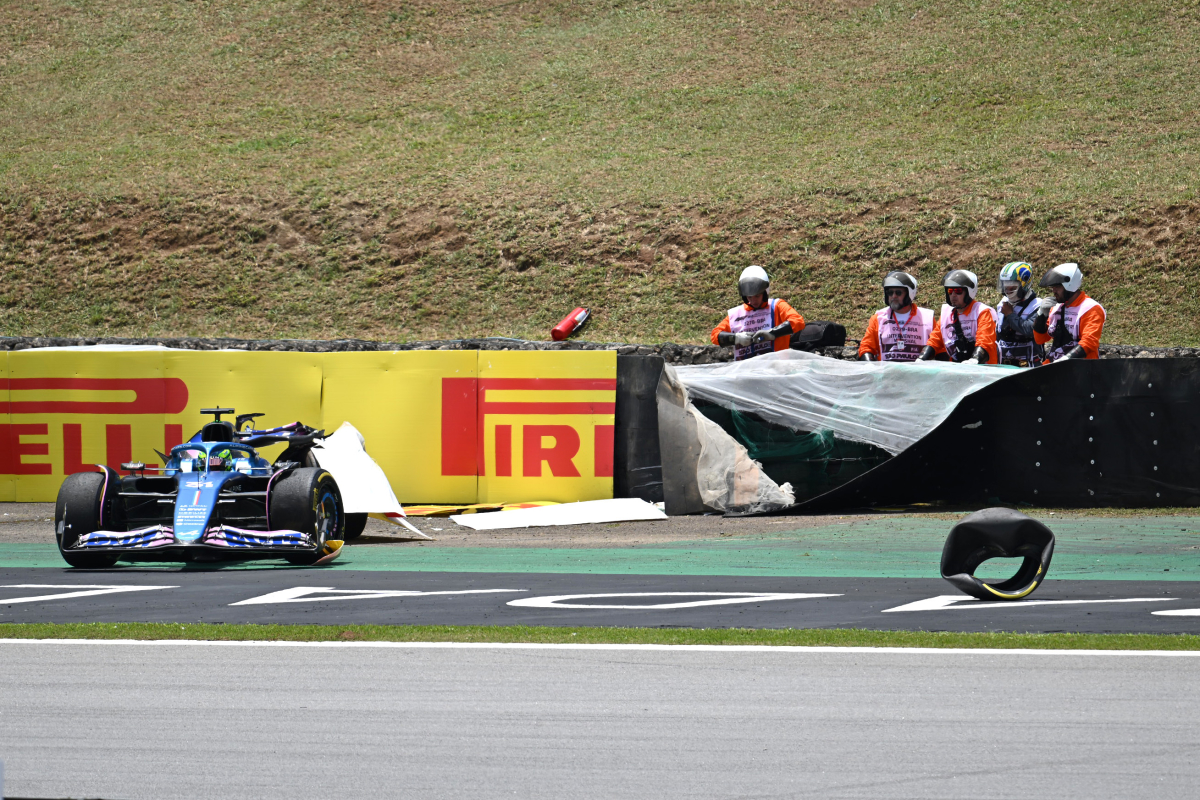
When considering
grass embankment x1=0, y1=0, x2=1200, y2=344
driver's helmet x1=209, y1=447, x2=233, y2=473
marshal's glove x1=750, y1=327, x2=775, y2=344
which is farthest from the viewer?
grass embankment x1=0, y1=0, x2=1200, y2=344

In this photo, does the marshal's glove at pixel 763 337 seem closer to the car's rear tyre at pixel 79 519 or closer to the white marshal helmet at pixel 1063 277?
the white marshal helmet at pixel 1063 277

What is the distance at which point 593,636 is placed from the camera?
6898 millimetres

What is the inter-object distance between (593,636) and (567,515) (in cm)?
592

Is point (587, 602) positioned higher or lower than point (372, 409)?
lower

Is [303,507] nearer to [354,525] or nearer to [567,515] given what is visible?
[354,525]

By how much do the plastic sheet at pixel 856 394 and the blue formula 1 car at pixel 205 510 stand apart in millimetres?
4328

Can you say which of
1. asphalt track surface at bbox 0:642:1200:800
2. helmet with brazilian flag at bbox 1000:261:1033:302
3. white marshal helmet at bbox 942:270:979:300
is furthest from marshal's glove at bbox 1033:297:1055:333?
asphalt track surface at bbox 0:642:1200:800

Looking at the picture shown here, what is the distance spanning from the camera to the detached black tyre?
392 inches

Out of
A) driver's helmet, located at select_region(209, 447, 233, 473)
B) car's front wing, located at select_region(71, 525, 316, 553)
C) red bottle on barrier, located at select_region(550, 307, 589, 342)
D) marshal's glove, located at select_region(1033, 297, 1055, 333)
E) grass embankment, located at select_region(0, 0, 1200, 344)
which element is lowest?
car's front wing, located at select_region(71, 525, 316, 553)

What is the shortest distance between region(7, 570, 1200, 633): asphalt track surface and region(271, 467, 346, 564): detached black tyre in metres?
0.51

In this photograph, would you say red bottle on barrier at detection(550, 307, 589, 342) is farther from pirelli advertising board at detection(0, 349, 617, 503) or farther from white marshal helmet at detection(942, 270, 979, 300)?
white marshal helmet at detection(942, 270, 979, 300)

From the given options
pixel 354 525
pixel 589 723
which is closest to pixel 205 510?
pixel 354 525

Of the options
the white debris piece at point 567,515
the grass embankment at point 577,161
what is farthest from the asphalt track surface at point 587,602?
the grass embankment at point 577,161

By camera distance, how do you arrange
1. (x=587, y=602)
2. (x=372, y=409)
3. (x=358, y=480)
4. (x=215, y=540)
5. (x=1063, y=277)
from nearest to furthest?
(x=587, y=602) < (x=215, y=540) < (x=358, y=480) < (x=372, y=409) < (x=1063, y=277)
